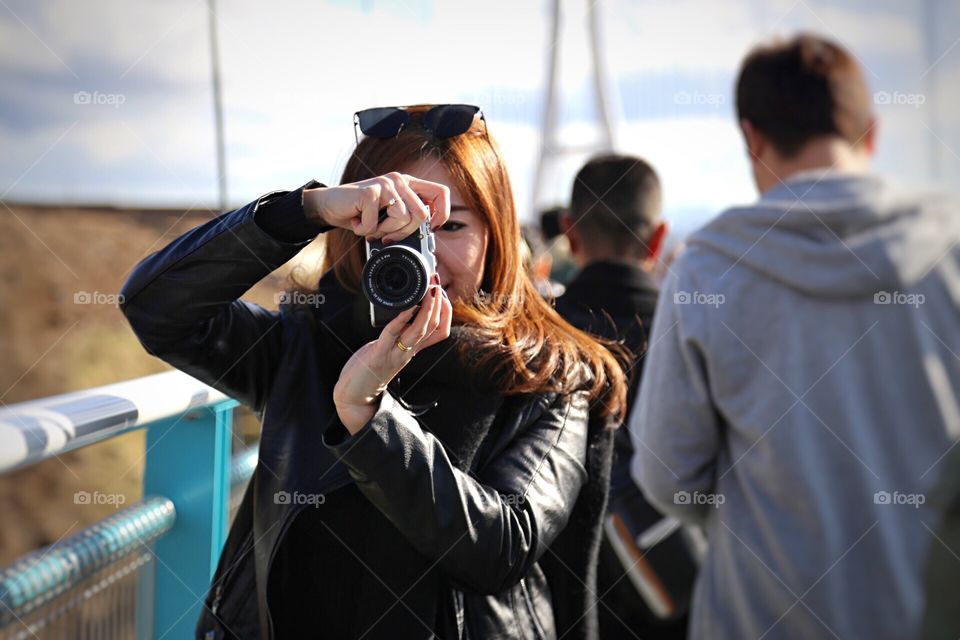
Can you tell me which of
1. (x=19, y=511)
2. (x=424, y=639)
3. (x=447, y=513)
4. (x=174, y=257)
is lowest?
(x=19, y=511)

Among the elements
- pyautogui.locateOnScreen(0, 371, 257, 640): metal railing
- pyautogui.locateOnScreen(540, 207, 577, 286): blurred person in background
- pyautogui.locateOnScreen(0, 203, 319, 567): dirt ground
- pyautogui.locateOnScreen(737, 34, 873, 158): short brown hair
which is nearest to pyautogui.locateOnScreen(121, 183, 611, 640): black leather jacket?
pyautogui.locateOnScreen(0, 371, 257, 640): metal railing

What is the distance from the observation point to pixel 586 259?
3.31 m

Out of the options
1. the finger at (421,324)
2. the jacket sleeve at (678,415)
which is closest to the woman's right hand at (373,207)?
the finger at (421,324)

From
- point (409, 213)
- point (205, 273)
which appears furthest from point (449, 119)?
point (205, 273)

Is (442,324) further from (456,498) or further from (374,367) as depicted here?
(456,498)

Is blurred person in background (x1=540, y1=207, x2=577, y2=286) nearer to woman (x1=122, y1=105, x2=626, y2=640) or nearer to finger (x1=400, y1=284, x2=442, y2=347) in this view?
woman (x1=122, y1=105, x2=626, y2=640)

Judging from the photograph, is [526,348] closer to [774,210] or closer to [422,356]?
[422,356]

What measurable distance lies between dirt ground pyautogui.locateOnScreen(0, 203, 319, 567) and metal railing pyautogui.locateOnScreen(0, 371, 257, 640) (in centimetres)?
409

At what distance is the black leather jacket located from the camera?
5.18 feet

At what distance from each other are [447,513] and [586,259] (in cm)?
189

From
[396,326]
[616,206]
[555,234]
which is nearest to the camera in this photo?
[396,326]

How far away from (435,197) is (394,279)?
246 mm

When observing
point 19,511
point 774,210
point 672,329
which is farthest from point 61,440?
point 19,511

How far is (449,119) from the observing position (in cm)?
201
